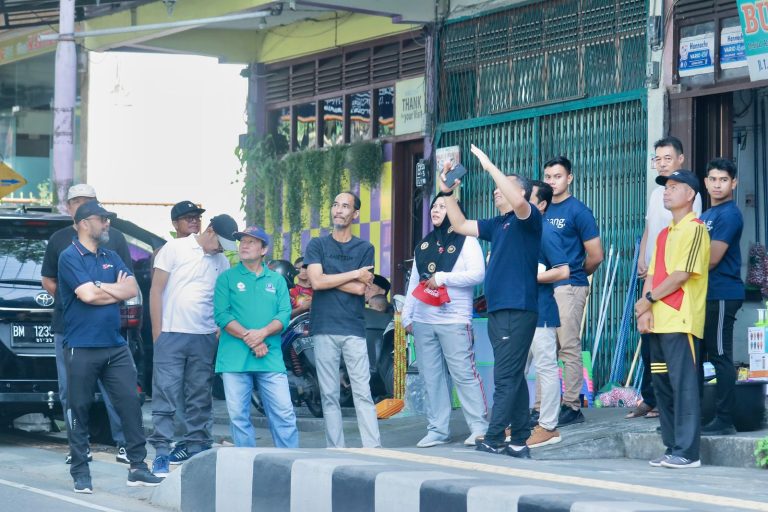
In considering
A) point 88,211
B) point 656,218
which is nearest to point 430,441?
point 656,218

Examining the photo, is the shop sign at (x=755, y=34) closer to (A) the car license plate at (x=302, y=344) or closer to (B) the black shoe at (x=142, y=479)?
(A) the car license plate at (x=302, y=344)

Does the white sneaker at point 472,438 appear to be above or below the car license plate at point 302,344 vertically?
below

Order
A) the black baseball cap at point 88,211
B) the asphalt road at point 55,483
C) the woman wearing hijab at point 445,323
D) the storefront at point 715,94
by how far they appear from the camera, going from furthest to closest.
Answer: the storefront at point 715,94
the woman wearing hijab at point 445,323
the black baseball cap at point 88,211
the asphalt road at point 55,483

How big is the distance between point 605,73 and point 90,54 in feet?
50.7

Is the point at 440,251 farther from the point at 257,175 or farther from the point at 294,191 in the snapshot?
the point at 257,175

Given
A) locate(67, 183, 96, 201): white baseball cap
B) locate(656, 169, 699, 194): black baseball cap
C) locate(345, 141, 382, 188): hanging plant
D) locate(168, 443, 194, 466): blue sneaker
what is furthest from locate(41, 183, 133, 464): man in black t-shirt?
locate(345, 141, 382, 188): hanging plant

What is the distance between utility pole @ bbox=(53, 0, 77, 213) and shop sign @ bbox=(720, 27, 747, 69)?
24.4 ft

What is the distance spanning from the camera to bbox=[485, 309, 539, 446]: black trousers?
28.8 ft

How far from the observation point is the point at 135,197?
94.1 feet

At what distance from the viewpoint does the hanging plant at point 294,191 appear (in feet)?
58.2

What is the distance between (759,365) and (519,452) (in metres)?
2.00

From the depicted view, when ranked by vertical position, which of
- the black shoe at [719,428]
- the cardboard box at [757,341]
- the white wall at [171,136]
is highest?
the white wall at [171,136]

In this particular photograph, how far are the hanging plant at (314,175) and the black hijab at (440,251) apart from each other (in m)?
6.92

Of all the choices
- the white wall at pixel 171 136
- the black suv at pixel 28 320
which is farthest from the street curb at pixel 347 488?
the white wall at pixel 171 136
